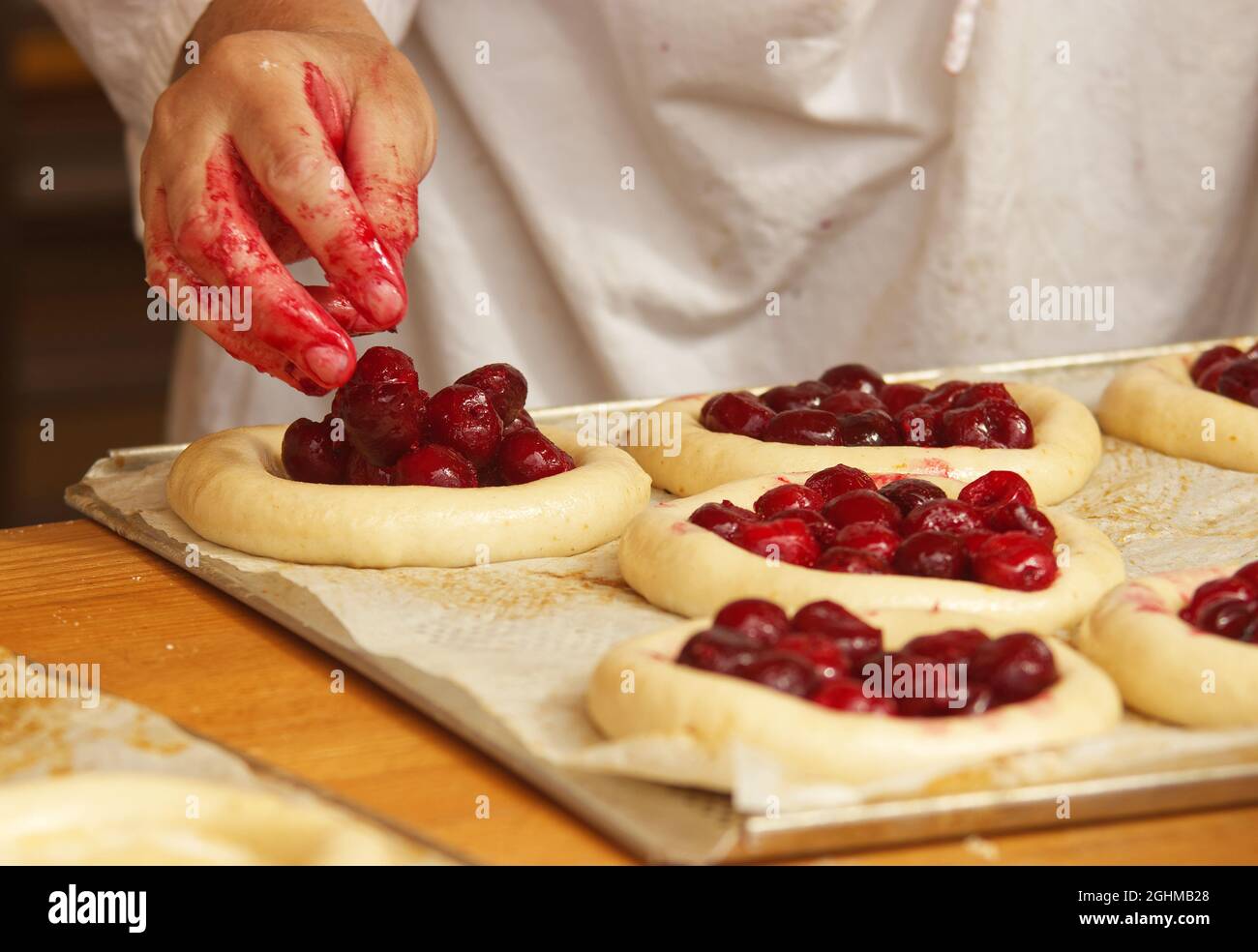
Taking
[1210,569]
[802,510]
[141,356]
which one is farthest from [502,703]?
[141,356]

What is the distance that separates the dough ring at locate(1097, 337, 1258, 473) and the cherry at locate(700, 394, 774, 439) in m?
0.61

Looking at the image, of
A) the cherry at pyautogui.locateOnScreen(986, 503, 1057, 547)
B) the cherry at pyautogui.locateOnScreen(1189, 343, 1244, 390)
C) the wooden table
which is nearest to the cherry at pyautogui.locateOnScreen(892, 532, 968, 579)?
the cherry at pyautogui.locateOnScreen(986, 503, 1057, 547)

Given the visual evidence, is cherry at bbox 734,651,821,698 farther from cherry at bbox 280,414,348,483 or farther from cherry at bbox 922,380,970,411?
cherry at bbox 922,380,970,411

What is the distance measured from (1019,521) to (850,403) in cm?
49

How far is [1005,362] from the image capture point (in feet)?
8.66

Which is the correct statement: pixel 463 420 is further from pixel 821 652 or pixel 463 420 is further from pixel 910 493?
pixel 821 652

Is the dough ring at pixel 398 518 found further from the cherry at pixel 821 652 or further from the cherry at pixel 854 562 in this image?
the cherry at pixel 821 652

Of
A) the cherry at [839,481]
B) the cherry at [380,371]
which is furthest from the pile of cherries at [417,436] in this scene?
the cherry at [839,481]

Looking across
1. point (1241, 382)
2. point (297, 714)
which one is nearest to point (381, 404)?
point (297, 714)

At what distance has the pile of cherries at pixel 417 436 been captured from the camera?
6.00 ft

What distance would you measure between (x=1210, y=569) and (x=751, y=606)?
1.85ft

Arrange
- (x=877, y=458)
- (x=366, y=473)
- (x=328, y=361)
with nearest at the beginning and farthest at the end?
(x=328, y=361), (x=366, y=473), (x=877, y=458)

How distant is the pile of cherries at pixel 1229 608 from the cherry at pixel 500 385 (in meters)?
0.88

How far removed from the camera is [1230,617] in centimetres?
142
